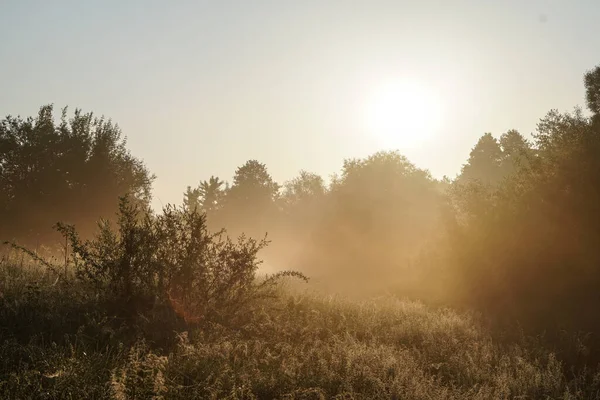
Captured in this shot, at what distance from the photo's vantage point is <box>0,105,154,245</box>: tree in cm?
2338

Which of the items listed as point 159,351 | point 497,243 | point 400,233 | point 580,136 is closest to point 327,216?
point 400,233

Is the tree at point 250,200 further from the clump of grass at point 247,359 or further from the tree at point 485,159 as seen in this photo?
the clump of grass at point 247,359

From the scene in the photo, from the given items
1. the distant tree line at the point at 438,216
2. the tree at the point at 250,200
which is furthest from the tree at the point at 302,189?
the distant tree line at the point at 438,216

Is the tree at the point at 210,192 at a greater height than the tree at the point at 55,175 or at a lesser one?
greater

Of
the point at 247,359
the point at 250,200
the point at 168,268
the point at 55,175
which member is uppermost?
the point at 250,200

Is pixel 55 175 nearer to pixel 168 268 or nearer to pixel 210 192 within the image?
pixel 168 268

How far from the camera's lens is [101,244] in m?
7.37

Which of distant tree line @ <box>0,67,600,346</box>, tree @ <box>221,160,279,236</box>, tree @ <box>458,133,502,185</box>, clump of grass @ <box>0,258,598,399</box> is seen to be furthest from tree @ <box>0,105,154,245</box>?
tree @ <box>458,133,502,185</box>

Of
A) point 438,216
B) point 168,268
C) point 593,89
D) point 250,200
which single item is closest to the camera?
point 168,268

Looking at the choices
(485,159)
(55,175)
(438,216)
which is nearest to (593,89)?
(438,216)

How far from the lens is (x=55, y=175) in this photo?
2448cm

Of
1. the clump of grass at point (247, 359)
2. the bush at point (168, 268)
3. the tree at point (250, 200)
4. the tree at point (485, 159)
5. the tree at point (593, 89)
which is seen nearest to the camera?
the clump of grass at point (247, 359)

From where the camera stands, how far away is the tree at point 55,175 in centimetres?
2338

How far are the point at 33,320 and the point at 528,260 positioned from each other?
16.4 m
